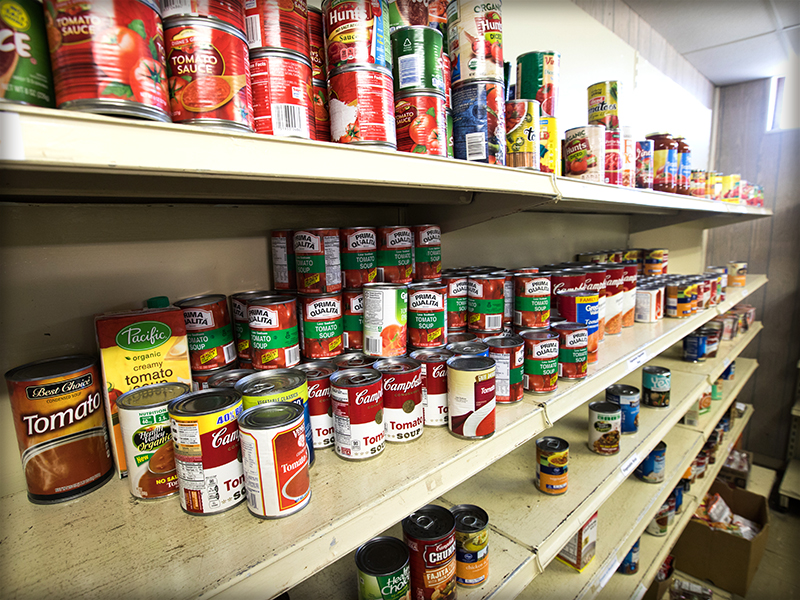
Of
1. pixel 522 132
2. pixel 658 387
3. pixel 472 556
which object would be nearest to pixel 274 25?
pixel 522 132

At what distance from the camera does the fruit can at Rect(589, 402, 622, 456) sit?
5.44 ft

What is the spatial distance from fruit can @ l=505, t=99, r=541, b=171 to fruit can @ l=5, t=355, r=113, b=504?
1043mm

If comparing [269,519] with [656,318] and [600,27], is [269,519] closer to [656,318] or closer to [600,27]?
[656,318]

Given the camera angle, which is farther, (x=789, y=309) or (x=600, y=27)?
(x=789, y=309)

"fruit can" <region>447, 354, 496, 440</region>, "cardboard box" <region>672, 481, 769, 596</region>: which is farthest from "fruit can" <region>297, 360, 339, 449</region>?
"cardboard box" <region>672, 481, 769, 596</region>

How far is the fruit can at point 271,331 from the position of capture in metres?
0.88

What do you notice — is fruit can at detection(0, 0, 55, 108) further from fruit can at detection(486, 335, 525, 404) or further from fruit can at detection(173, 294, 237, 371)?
fruit can at detection(486, 335, 525, 404)

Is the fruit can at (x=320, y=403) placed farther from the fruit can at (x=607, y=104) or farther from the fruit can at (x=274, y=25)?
the fruit can at (x=607, y=104)

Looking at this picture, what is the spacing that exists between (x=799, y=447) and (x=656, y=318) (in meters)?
3.67

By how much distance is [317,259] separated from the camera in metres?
0.96

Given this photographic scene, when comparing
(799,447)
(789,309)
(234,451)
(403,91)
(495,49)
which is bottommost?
(799,447)

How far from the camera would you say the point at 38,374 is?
70 cm

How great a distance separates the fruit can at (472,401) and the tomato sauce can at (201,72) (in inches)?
25.5

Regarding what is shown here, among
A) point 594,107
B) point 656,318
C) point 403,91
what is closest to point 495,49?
point 403,91
